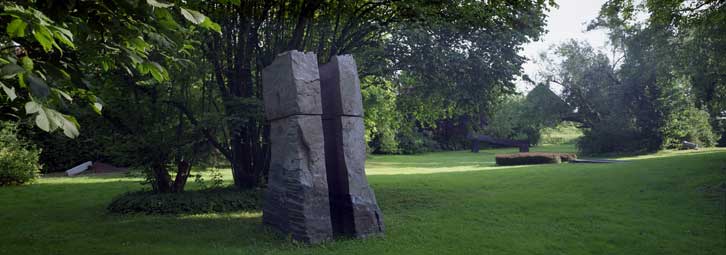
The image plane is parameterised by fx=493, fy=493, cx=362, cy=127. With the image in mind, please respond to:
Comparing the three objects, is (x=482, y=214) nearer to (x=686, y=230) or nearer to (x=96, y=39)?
(x=686, y=230)

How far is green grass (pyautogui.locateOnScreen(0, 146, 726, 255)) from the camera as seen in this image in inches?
281

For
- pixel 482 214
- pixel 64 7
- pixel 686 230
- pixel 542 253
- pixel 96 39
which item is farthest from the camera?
pixel 482 214

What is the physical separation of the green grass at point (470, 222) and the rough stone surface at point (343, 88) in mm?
2085

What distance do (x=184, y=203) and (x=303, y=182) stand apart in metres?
4.12

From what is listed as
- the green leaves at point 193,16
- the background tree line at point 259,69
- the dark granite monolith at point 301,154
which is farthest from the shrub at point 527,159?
the green leaves at point 193,16

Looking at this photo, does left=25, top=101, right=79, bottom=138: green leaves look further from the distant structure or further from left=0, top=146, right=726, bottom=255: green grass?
the distant structure

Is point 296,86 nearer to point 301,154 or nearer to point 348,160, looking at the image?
point 301,154

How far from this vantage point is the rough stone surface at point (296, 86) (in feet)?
24.5

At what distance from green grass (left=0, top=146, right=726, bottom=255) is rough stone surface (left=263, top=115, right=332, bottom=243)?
30 cm

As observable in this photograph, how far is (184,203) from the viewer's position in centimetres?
1027

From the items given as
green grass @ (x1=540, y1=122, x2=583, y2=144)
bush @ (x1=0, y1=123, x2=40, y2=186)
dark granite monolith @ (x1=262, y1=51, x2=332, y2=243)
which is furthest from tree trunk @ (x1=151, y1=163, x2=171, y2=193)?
green grass @ (x1=540, y1=122, x2=583, y2=144)

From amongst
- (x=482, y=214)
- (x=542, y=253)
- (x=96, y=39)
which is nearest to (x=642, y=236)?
(x=542, y=253)

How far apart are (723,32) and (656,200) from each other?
4.65 metres

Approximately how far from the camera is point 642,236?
765 centimetres
